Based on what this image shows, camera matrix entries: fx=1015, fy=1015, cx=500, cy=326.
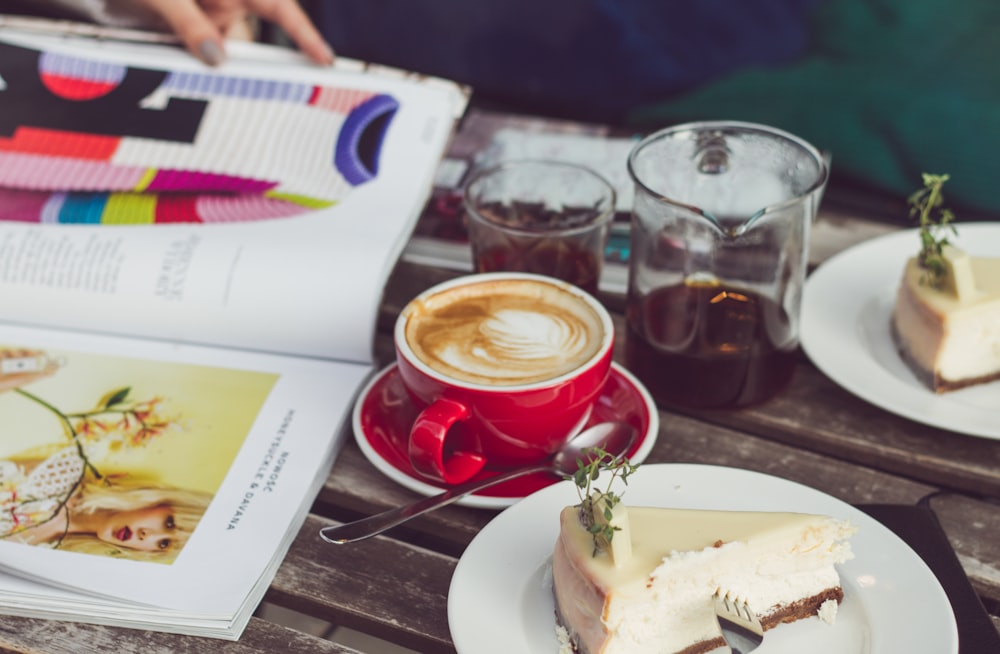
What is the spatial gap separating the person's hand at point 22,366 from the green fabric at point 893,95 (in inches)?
42.0

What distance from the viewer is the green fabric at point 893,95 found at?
66.1 inches

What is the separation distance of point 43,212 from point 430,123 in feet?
1.37

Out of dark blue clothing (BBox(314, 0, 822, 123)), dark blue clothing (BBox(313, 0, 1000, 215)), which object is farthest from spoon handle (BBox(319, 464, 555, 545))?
dark blue clothing (BBox(314, 0, 822, 123))

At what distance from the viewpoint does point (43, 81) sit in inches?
45.7

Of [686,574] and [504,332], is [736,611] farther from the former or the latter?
[504,332]

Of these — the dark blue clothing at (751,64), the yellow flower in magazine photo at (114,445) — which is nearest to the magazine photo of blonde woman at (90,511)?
the yellow flower in magazine photo at (114,445)

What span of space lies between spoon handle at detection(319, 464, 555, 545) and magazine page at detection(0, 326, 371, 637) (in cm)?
5

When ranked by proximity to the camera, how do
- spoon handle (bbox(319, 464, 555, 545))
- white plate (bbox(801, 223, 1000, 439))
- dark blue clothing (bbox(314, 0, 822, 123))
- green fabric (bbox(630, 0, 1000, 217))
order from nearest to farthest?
1. spoon handle (bbox(319, 464, 555, 545))
2. white plate (bbox(801, 223, 1000, 439))
3. green fabric (bbox(630, 0, 1000, 217))
4. dark blue clothing (bbox(314, 0, 822, 123))

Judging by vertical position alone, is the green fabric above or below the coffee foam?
below

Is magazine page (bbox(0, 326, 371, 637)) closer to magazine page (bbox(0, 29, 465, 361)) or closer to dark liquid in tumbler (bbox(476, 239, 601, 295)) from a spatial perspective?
magazine page (bbox(0, 29, 465, 361))

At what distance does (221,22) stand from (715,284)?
875mm

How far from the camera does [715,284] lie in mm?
877

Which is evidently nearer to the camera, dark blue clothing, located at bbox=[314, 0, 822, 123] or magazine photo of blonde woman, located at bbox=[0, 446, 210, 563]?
magazine photo of blonde woman, located at bbox=[0, 446, 210, 563]

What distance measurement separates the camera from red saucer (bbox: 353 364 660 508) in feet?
2.54
